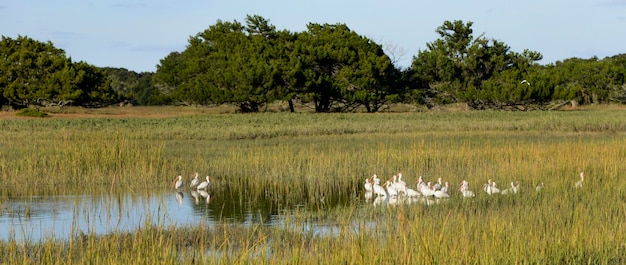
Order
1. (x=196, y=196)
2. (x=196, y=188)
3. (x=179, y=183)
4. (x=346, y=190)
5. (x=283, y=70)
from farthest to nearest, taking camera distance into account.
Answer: (x=283, y=70) < (x=196, y=188) < (x=346, y=190) < (x=179, y=183) < (x=196, y=196)

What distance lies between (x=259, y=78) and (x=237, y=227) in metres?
40.8

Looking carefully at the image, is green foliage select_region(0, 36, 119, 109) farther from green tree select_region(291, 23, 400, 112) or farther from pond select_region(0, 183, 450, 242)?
pond select_region(0, 183, 450, 242)

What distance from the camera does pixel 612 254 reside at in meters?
8.44

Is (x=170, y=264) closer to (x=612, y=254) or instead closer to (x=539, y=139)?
(x=612, y=254)

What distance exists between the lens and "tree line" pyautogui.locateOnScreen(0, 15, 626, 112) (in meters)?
52.1

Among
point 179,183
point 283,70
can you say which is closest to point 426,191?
point 179,183

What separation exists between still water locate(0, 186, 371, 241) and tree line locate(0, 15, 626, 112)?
36.3 meters

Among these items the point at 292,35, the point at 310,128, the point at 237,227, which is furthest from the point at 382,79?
the point at 237,227

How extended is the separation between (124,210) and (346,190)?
4445 millimetres

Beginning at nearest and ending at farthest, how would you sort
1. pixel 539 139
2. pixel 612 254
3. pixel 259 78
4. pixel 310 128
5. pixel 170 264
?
pixel 170 264
pixel 612 254
pixel 539 139
pixel 310 128
pixel 259 78

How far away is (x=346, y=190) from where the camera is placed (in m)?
15.9

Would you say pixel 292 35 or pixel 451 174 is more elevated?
pixel 292 35

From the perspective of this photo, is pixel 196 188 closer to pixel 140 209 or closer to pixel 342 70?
pixel 140 209

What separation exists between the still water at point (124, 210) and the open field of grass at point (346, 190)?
63 cm
